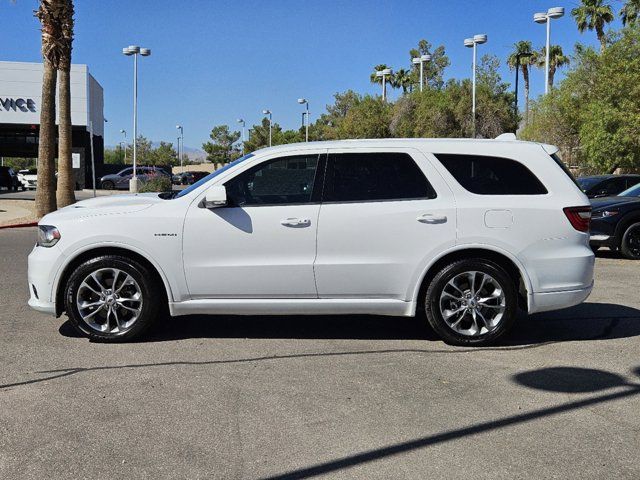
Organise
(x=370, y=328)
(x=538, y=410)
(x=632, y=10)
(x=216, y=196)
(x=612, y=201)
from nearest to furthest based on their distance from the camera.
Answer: (x=538, y=410) < (x=216, y=196) < (x=370, y=328) < (x=612, y=201) < (x=632, y=10)

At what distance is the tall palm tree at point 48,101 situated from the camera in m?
19.4

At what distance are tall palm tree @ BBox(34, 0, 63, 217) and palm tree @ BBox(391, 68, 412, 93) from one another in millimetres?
68558

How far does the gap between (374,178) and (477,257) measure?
1169mm

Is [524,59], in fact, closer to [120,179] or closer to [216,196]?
[120,179]

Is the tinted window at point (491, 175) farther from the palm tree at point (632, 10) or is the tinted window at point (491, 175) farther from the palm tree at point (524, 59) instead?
the palm tree at point (524, 59)

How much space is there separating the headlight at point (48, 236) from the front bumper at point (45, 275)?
0.15 feet

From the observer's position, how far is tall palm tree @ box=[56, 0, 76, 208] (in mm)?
20391

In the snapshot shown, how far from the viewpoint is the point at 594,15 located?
5441cm

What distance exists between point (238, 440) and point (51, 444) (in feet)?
3.53

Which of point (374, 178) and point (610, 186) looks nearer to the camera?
point (374, 178)

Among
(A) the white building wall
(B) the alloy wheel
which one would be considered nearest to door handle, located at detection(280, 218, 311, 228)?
(B) the alloy wheel

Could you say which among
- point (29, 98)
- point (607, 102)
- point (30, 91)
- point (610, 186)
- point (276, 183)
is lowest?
point (276, 183)

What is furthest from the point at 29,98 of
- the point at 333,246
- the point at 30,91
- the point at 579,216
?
the point at 579,216

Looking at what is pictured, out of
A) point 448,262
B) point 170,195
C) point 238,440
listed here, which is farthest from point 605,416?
point 170,195
